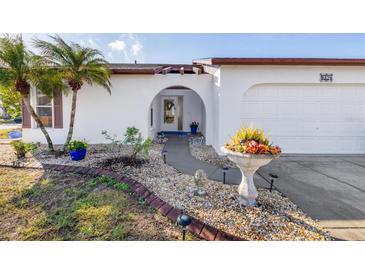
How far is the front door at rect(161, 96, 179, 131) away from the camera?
1452 cm

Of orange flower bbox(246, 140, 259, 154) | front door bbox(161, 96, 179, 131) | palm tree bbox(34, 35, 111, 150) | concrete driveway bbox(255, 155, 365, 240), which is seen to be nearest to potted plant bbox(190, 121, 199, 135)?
front door bbox(161, 96, 179, 131)

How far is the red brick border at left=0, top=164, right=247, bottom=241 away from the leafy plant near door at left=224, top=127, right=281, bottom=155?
150 centimetres

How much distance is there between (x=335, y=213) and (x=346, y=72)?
6658 mm

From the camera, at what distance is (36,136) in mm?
9773

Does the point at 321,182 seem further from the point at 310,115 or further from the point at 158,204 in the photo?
the point at 158,204

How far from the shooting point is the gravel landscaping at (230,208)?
3.49 metres

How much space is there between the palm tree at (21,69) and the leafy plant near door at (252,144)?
6.78m

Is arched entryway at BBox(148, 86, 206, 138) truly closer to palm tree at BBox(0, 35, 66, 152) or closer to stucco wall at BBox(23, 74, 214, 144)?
stucco wall at BBox(23, 74, 214, 144)

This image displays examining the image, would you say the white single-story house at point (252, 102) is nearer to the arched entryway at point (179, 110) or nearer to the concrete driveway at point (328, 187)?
the concrete driveway at point (328, 187)

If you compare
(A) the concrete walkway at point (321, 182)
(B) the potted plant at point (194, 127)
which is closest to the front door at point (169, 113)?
(B) the potted plant at point (194, 127)

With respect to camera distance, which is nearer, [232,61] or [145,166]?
[145,166]

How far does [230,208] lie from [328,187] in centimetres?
310
